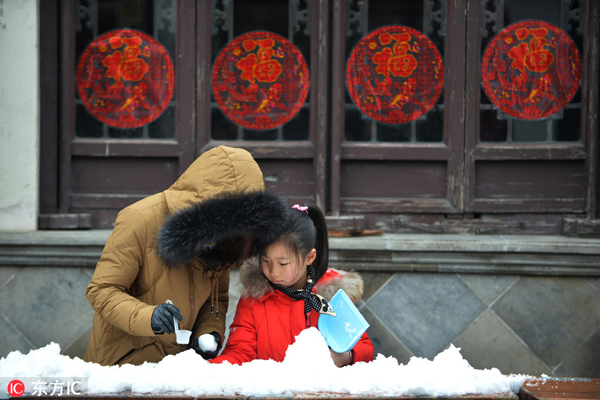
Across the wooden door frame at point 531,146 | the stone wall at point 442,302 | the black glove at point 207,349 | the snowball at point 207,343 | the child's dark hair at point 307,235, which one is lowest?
the stone wall at point 442,302

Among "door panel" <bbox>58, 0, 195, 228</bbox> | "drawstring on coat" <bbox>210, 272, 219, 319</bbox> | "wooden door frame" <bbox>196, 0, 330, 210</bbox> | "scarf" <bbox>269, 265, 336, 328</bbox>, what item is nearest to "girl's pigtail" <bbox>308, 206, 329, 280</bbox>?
"scarf" <bbox>269, 265, 336, 328</bbox>

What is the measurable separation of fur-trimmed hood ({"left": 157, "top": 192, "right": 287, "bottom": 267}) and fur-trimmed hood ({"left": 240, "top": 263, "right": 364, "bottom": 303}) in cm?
38

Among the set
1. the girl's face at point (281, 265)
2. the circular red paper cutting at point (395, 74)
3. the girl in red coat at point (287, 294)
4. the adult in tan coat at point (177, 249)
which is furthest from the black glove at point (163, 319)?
the circular red paper cutting at point (395, 74)

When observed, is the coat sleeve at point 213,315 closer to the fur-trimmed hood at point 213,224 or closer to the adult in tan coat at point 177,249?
the adult in tan coat at point 177,249

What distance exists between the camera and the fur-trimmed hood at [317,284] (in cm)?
248

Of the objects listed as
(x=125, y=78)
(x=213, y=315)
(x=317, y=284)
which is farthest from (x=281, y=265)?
(x=125, y=78)

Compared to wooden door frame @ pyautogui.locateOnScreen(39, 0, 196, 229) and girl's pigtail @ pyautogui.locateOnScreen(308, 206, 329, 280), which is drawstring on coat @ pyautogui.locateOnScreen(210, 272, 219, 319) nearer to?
girl's pigtail @ pyautogui.locateOnScreen(308, 206, 329, 280)

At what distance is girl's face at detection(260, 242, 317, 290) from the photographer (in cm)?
231

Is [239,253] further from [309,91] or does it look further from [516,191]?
[516,191]

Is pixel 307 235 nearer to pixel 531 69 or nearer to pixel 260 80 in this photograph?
pixel 260 80

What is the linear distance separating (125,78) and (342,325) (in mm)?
3155

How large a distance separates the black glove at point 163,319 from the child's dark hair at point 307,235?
1.79 feet

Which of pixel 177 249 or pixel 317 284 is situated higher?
pixel 177 249

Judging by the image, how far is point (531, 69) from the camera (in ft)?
14.5
